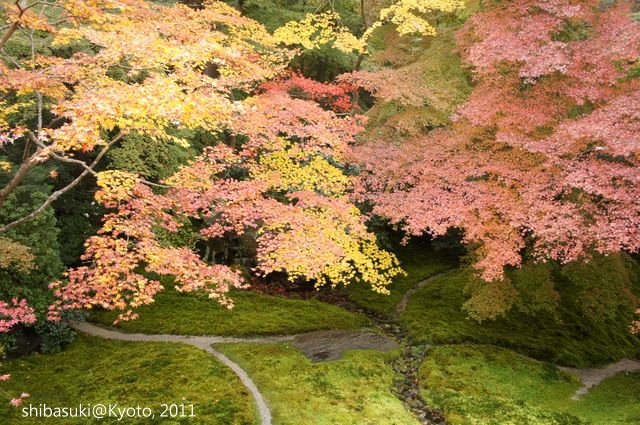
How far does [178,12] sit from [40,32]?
3.51 meters

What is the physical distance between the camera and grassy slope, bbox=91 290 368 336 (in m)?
14.5

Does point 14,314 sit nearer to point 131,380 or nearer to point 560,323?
point 131,380

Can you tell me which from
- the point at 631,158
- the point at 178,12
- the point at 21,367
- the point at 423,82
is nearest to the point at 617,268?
the point at 631,158

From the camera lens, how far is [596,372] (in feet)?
49.2

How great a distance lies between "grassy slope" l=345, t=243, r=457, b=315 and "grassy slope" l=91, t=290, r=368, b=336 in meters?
1.38

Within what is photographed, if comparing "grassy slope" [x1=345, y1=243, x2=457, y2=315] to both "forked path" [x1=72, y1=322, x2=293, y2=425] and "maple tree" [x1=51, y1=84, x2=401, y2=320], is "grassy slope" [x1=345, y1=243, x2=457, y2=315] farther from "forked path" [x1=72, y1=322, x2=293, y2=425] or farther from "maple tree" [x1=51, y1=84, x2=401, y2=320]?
"forked path" [x1=72, y1=322, x2=293, y2=425]

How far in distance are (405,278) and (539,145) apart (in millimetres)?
10856

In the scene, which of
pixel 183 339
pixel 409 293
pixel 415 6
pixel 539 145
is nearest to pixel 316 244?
pixel 183 339

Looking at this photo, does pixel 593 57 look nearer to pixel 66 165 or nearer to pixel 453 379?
pixel 453 379

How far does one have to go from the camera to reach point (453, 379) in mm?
12906

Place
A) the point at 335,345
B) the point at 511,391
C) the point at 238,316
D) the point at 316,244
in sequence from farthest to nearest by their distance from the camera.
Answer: the point at 238,316 → the point at 335,345 → the point at 511,391 → the point at 316,244

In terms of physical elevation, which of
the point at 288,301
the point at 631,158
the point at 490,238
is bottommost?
the point at 288,301

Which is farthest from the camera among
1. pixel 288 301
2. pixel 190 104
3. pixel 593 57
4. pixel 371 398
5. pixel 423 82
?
pixel 288 301

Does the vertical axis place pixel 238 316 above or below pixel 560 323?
above
